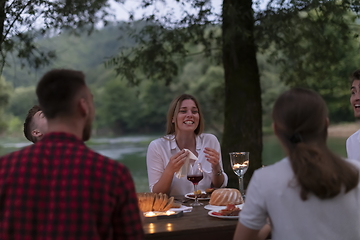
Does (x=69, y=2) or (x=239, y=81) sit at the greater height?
(x=69, y=2)

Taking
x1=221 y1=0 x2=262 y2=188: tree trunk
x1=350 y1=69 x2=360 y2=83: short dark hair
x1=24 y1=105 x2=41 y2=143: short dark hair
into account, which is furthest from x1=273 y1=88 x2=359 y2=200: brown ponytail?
x1=221 y1=0 x2=262 y2=188: tree trunk

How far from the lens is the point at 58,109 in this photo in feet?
4.62

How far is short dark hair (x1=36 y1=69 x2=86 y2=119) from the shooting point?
1.40 m

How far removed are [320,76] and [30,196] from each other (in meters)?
6.80

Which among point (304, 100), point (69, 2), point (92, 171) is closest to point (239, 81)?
point (69, 2)

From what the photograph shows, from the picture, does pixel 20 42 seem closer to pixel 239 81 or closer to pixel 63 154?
pixel 239 81

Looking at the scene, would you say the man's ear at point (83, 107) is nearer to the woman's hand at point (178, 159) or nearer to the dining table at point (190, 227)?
the dining table at point (190, 227)

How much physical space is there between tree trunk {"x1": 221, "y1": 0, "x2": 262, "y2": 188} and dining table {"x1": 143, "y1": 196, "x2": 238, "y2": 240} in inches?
131

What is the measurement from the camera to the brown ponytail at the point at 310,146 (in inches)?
57.2

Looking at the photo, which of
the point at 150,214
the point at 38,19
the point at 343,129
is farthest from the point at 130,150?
the point at 150,214

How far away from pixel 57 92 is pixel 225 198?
1.40 metres

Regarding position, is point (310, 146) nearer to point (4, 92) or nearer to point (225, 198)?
point (225, 198)

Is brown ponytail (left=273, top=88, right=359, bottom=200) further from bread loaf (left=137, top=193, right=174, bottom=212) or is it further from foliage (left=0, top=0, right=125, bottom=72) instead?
foliage (left=0, top=0, right=125, bottom=72)

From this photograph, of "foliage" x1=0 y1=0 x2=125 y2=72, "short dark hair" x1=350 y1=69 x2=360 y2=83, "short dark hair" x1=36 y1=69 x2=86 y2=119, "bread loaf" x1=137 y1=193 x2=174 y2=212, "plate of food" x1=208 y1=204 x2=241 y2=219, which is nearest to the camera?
"short dark hair" x1=36 y1=69 x2=86 y2=119
